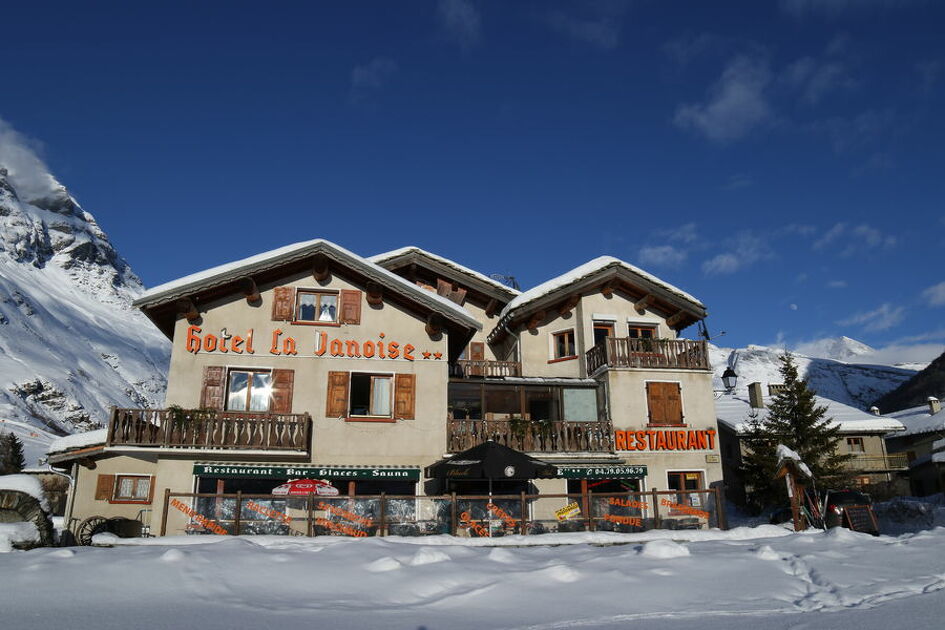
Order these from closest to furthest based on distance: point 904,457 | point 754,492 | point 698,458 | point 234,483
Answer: point 234,483, point 698,458, point 754,492, point 904,457

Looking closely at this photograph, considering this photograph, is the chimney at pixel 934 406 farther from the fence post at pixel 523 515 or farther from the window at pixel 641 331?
the fence post at pixel 523 515

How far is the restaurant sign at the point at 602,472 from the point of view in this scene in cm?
2259

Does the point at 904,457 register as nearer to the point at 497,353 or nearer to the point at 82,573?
the point at 497,353

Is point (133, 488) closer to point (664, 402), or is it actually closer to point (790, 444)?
point (664, 402)

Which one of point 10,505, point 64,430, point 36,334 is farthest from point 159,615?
point 36,334

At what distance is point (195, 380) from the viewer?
71.6 ft

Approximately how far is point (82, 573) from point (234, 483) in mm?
12044

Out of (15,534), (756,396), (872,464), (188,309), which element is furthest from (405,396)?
(872,464)

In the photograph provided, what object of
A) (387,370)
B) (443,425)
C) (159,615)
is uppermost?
(387,370)

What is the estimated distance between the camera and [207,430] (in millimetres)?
20734

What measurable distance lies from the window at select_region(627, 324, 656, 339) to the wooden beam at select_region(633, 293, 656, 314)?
24.5 inches

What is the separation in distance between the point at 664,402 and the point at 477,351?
8367 millimetres

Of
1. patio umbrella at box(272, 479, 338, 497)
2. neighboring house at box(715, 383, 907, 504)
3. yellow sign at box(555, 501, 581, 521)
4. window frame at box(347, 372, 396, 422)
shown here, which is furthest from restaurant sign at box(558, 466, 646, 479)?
neighboring house at box(715, 383, 907, 504)

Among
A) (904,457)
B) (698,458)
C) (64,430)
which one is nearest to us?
(698,458)
